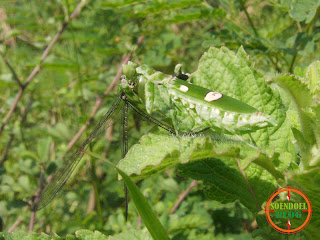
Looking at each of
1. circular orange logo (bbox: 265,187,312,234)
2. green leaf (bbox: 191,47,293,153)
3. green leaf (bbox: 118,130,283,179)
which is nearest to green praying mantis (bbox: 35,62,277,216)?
green leaf (bbox: 191,47,293,153)

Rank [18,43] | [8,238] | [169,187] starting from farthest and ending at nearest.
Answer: [18,43] → [169,187] → [8,238]

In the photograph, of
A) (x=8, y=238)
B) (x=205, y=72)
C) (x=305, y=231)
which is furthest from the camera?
(x=205, y=72)

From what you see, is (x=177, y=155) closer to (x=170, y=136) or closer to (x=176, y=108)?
(x=170, y=136)

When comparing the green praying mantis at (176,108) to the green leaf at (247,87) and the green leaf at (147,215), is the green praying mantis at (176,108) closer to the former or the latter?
the green leaf at (247,87)

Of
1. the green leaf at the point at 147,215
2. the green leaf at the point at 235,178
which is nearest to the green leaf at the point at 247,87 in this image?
the green leaf at the point at 235,178

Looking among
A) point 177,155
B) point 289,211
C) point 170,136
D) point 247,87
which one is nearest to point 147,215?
point 177,155

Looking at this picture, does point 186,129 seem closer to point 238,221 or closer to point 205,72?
point 205,72

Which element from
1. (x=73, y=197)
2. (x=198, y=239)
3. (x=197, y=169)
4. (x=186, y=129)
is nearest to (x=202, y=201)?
(x=198, y=239)
